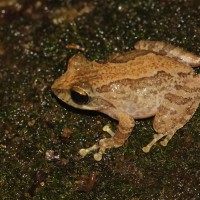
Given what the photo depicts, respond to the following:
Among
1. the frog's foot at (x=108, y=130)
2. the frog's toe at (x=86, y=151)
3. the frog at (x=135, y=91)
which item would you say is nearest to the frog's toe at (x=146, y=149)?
the frog at (x=135, y=91)

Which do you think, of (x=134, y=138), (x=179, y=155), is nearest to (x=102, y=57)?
(x=134, y=138)

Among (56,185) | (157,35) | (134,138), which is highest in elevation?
(157,35)

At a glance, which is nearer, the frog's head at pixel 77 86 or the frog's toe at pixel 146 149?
the frog's head at pixel 77 86

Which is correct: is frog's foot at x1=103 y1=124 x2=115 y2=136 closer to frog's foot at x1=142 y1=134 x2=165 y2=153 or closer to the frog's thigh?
frog's foot at x1=142 y1=134 x2=165 y2=153

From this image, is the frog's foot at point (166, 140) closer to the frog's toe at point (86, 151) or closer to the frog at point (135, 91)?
the frog at point (135, 91)


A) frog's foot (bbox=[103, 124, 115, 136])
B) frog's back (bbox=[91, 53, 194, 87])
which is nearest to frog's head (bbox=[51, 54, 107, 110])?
frog's back (bbox=[91, 53, 194, 87])

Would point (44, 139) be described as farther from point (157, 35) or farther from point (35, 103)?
point (157, 35)
